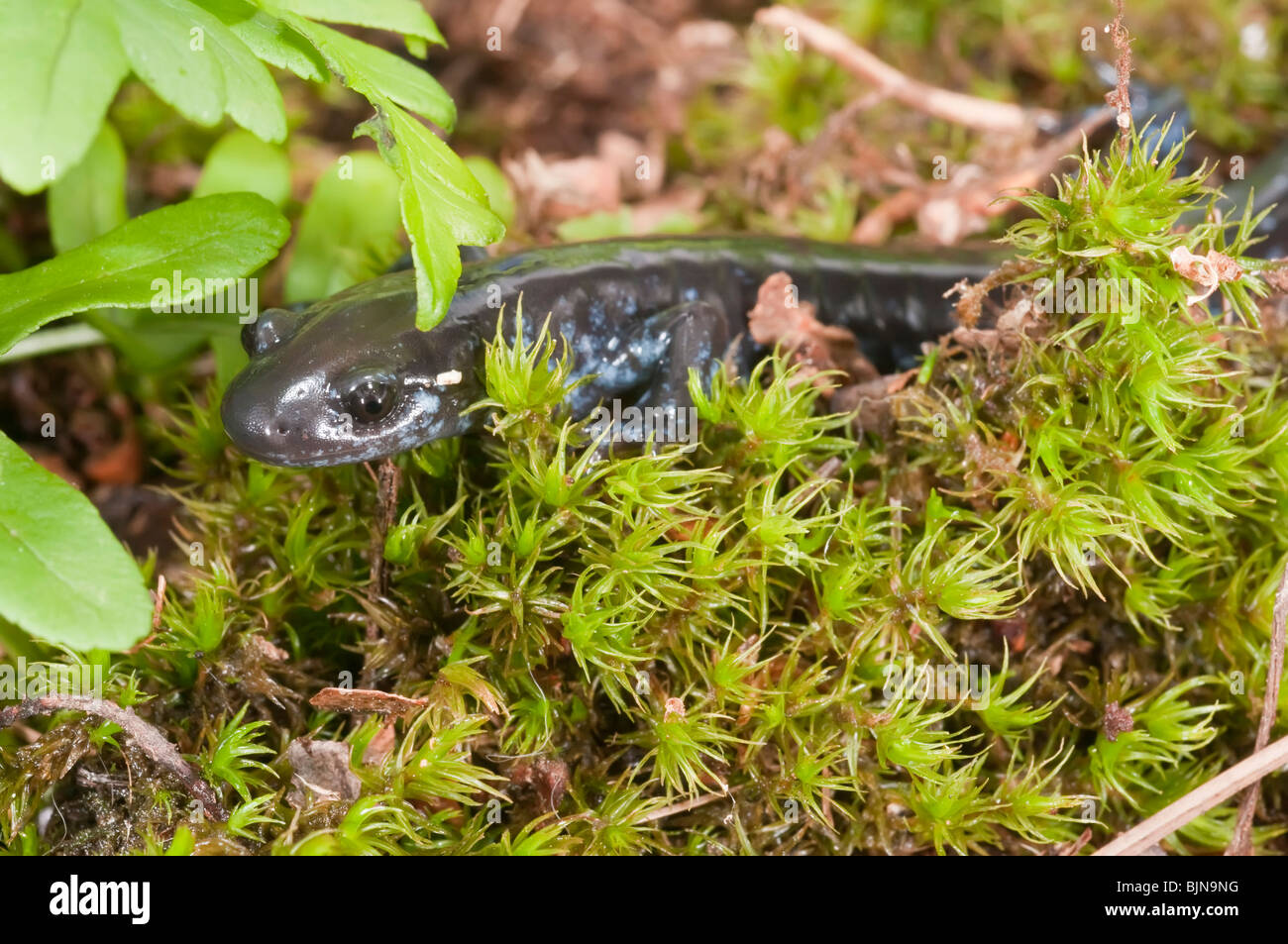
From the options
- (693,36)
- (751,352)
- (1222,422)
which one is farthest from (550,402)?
(693,36)

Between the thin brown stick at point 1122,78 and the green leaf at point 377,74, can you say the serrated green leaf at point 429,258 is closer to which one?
the green leaf at point 377,74

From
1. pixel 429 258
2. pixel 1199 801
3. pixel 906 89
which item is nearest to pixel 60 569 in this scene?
pixel 429 258

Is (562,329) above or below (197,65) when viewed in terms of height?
below

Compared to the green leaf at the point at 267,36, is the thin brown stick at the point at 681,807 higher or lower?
lower

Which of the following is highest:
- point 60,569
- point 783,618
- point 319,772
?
point 60,569

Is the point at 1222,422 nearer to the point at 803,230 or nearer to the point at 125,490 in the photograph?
the point at 803,230

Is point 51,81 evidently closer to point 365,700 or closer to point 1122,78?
point 365,700

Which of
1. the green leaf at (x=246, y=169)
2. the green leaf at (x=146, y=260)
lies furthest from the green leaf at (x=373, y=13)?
the green leaf at (x=246, y=169)
